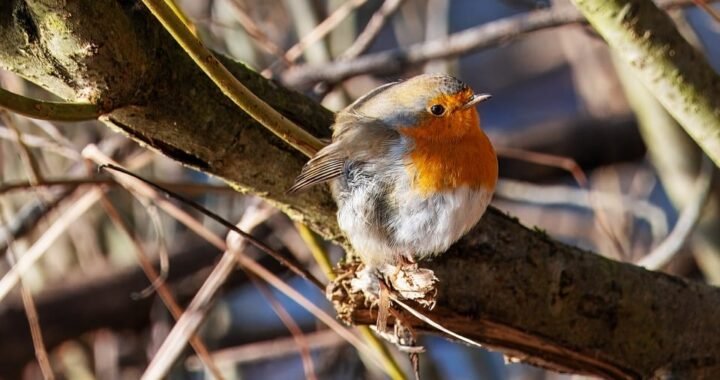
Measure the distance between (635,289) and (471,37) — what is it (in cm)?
88

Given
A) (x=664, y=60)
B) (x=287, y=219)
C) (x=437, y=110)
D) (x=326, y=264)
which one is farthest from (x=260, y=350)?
(x=664, y=60)

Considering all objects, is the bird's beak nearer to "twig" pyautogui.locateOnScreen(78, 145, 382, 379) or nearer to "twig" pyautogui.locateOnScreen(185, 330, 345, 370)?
"twig" pyautogui.locateOnScreen(78, 145, 382, 379)

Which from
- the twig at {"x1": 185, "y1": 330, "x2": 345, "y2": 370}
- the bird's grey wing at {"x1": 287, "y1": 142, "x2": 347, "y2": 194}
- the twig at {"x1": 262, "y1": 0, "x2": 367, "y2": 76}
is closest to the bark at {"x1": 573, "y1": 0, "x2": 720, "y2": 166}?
the bird's grey wing at {"x1": 287, "y1": 142, "x2": 347, "y2": 194}

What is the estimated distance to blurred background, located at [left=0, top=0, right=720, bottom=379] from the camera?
9.16ft

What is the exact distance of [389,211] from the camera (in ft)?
5.48

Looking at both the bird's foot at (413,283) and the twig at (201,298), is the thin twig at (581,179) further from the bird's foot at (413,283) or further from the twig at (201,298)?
the bird's foot at (413,283)

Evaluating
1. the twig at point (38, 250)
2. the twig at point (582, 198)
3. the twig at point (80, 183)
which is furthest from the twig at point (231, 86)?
the twig at point (582, 198)

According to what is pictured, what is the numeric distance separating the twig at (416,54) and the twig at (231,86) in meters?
0.96

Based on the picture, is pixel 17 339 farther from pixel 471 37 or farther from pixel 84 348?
pixel 471 37

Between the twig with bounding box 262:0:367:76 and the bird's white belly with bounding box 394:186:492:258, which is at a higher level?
the twig with bounding box 262:0:367:76

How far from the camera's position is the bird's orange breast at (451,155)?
65.1 inches

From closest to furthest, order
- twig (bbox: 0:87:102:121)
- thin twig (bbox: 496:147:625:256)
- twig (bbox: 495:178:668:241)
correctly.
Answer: twig (bbox: 0:87:102:121) → thin twig (bbox: 496:147:625:256) → twig (bbox: 495:178:668:241)

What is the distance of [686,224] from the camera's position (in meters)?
2.48

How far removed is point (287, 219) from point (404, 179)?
5.74ft
